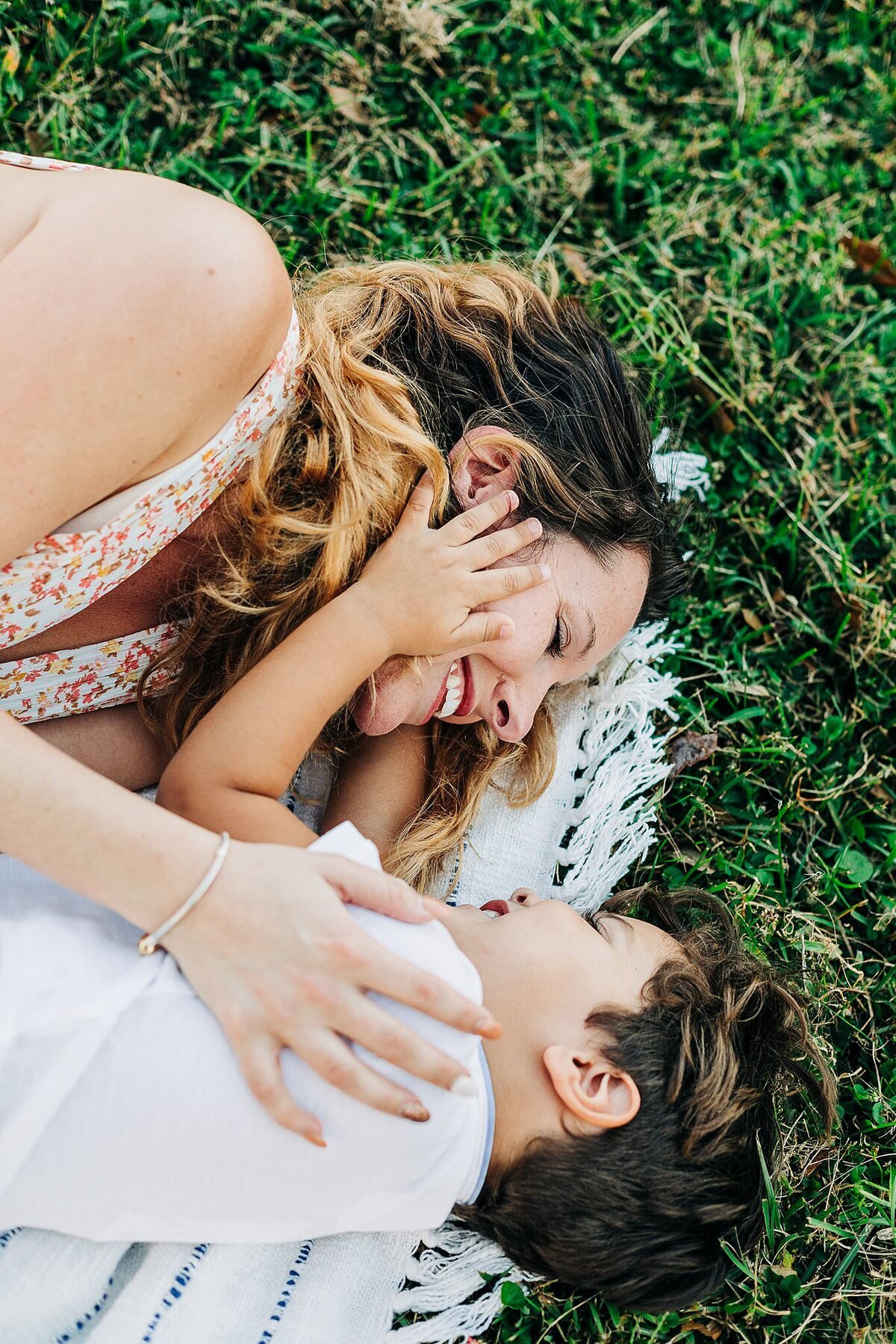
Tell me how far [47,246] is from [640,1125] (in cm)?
196

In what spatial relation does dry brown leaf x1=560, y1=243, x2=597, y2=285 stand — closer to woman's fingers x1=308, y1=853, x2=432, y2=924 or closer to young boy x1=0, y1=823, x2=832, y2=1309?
young boy x1=0, y1=823, x2=832, y2=1309

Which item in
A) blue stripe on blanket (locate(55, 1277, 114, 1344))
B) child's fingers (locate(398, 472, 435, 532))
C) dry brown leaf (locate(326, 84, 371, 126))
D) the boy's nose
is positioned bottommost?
blue stripe on blanket (locate(55, 1277, 114, 1344))

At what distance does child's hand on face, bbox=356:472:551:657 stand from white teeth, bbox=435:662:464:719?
136mm

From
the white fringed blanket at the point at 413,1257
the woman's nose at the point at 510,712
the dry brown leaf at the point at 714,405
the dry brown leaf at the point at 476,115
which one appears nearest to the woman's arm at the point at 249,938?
the white fringed blanket at the point at 413,1257

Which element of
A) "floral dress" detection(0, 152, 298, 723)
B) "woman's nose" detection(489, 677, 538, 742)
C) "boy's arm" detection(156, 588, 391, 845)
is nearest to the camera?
"floral dress" detection(0, 152, 298, 723)

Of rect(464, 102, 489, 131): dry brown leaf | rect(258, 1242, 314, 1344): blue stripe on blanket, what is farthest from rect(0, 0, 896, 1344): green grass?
rect(258, 1242, 314, 1344): blue stripe on blanket

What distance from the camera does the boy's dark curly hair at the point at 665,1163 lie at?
83.4 inches

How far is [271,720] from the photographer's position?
2.34 m

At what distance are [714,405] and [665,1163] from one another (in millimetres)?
2084

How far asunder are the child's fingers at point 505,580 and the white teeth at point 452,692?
207 millimetres

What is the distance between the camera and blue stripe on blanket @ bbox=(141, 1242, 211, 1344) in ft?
7.28

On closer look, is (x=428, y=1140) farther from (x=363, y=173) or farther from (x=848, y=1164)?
(x=363, y=173)

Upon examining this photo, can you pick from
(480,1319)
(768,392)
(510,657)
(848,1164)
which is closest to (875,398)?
(768,392)

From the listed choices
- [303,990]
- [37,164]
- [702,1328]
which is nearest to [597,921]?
[303,990]
